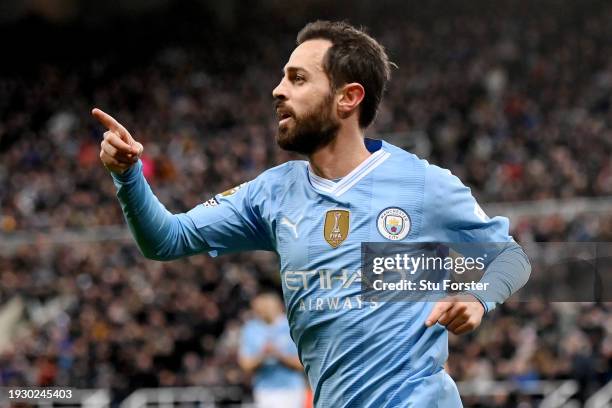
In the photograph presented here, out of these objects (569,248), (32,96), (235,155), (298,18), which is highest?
(298,18)

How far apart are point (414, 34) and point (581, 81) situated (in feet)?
18.1

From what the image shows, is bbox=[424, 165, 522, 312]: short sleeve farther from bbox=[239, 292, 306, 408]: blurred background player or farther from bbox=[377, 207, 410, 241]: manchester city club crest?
bbox=[239, 292, 306, 408]: blurred background player

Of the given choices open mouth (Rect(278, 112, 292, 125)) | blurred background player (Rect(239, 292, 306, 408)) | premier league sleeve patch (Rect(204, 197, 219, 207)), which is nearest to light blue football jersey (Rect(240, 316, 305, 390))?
blurred background player (Rect(239, 292, 306, 408))

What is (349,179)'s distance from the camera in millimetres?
3924

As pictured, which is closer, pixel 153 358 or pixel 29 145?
pixel 153 358

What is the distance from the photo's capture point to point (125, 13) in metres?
31.4

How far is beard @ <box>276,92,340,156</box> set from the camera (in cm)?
391

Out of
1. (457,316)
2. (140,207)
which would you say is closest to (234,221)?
(140,207)

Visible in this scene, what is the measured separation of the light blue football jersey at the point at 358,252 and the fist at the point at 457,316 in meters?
0.11

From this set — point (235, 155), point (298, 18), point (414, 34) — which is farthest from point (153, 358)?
point (298, 18)

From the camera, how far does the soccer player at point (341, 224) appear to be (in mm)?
3676

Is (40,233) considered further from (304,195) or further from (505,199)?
(304,195)

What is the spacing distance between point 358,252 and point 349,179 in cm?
28

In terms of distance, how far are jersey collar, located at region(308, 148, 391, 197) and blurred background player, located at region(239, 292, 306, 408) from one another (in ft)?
17.8
